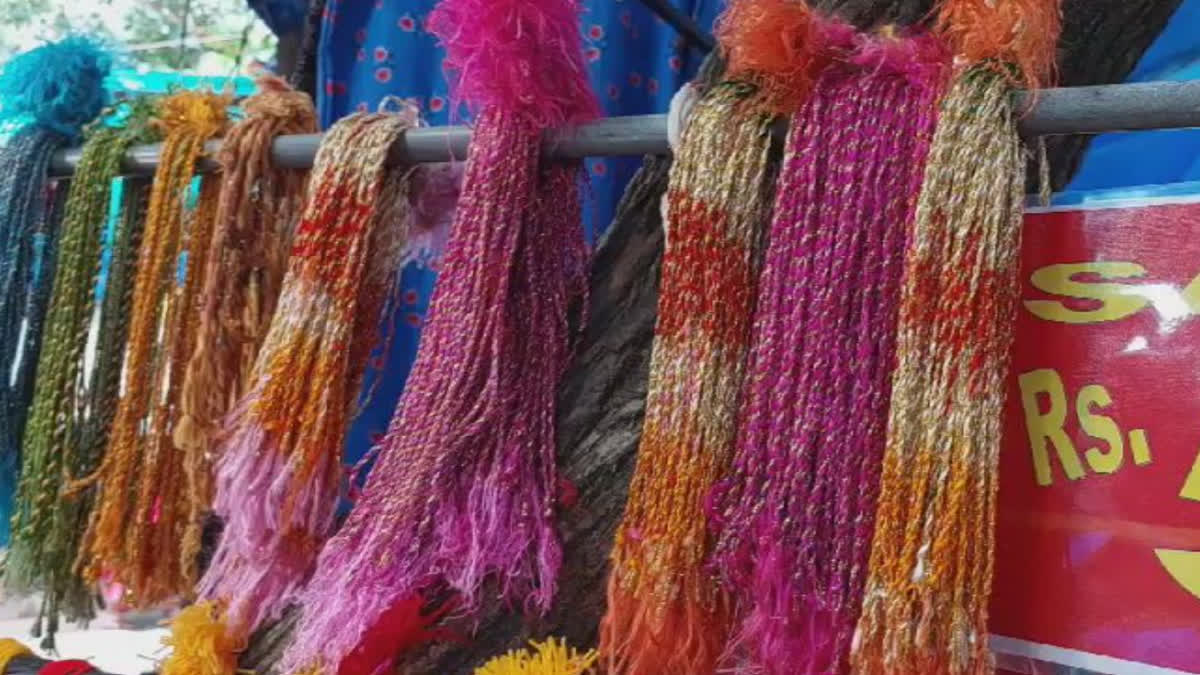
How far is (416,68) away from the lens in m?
1.18

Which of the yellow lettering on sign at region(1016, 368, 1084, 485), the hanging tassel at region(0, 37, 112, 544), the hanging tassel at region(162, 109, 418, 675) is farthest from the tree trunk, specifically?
the hanging tassel at region(0, 37, 112, 544)

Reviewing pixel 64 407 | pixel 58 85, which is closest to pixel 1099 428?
pixel 64 407

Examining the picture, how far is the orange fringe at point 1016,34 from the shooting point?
0.58m

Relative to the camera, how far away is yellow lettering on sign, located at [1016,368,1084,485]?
56 centimetres

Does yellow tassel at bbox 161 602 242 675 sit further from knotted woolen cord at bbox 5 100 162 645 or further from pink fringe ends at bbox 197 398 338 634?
knotted woolen cord at bbox 5 100 162 645

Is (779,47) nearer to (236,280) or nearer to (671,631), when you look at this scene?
(671,631)

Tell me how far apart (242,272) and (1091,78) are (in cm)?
66

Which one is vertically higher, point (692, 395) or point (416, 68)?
point (416, 68)

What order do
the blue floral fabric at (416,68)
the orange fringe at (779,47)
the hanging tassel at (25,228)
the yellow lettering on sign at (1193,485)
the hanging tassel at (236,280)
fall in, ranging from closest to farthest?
the yellow lettering on sign at (1193,485) < the orange fringe at (779,47) < the hanging tassel at (236,280) < the hanging tassel at (25,228) < the blue floral fabric at (416,68)

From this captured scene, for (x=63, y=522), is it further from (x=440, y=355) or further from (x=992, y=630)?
(x=992, y=630)

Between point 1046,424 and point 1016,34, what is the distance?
0.21 meters

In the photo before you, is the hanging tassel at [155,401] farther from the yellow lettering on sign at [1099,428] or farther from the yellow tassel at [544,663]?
the yellow lettering on sign at [1099,428]

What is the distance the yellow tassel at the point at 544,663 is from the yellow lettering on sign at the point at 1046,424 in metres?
0.28

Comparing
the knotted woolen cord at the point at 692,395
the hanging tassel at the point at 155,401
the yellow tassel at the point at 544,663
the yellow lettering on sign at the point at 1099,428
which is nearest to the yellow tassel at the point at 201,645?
the hanging tassel at the point at 155,401
